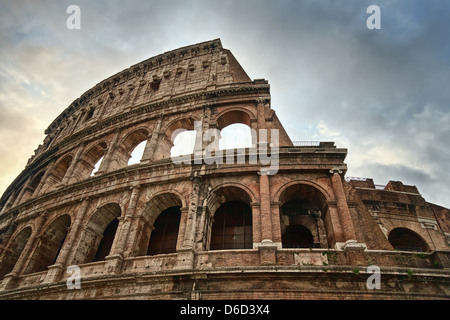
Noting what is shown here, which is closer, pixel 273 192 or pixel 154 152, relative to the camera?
pixel 273 192

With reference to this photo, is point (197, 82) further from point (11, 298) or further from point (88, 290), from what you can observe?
point (11, 298)

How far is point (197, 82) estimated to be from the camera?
14852mm

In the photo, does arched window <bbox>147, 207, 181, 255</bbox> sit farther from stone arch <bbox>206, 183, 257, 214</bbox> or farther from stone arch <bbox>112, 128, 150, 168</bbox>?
stone arch <bbox>112, 128, 150, 168</bbox>

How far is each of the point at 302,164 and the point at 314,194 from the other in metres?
1.13

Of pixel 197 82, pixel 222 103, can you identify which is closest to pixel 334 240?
pixel 222 103

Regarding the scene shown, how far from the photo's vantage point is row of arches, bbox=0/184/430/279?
9539 mm

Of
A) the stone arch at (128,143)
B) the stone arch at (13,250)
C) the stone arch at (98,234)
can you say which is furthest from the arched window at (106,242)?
the stone arch at (13,250)

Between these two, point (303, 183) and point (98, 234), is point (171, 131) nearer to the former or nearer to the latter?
point (98, 234)

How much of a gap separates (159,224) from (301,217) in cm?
546

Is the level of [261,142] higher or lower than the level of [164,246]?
higher

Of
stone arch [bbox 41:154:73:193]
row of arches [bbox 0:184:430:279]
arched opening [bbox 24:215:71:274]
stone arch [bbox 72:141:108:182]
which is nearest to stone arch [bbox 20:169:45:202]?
stone arch [bbox 41:154:73:193]

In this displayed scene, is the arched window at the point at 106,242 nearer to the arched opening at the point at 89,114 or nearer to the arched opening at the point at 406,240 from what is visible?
the arched opening at the point at 89,114

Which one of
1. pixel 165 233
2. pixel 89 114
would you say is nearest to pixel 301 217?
pixel 165 233

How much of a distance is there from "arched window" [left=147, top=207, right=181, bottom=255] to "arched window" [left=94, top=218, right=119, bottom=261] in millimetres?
1881
